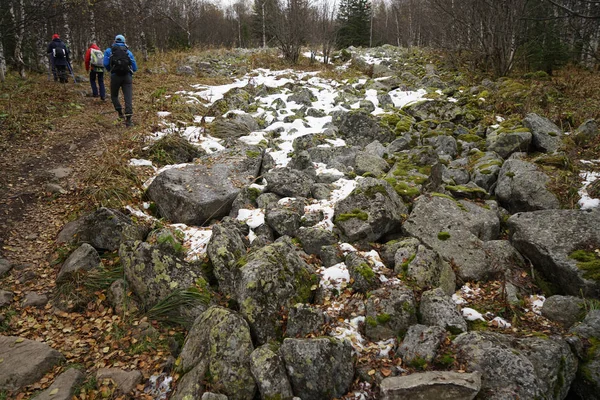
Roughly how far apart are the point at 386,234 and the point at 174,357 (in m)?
3.75

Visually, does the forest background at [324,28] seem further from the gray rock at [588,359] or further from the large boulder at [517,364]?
the large boulder at [517,364]

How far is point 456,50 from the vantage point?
18.2 meters

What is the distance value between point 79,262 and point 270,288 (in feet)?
9.35

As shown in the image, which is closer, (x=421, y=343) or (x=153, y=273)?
(x=421, y=343)

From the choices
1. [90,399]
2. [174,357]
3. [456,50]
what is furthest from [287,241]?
[456,50]

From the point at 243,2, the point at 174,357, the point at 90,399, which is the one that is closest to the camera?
the point at 90,399

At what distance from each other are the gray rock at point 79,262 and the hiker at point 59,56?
1140cm

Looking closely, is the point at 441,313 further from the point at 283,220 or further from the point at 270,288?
the point at 283,220

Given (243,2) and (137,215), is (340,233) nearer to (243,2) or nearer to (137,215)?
(137,215)

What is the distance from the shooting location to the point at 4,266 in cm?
455

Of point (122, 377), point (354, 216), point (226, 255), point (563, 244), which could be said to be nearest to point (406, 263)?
point (354, 216)

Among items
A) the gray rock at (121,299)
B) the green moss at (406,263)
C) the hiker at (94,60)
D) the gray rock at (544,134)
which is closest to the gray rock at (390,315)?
the green moss at (406,263)

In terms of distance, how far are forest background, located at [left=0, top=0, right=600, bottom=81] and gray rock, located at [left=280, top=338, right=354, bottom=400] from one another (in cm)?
656

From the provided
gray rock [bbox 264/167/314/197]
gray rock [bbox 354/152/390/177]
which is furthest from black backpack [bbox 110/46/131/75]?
gray rock [bbox 354/152/390/177]
